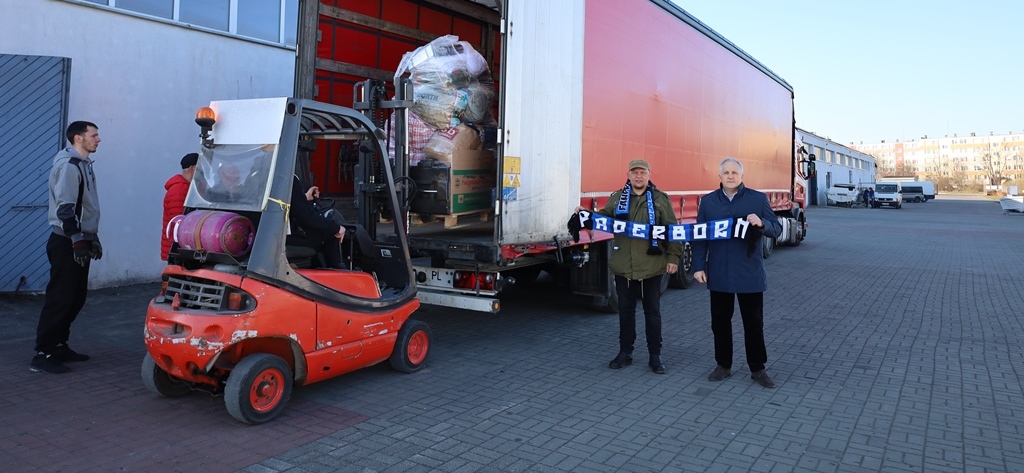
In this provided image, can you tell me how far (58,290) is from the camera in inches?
216

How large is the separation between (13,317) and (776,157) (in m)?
13.6

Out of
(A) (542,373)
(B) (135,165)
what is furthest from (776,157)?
(B) (135,165)

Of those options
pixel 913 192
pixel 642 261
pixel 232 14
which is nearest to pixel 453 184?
pixel 642 261

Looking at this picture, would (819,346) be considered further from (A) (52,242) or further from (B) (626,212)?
(A) (52,242)

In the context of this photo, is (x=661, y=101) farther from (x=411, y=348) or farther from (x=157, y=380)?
(x=157, y=380)

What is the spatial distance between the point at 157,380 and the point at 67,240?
1522mm

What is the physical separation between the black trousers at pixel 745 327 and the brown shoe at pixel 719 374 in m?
0.03

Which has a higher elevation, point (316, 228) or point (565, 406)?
point (316, 228)

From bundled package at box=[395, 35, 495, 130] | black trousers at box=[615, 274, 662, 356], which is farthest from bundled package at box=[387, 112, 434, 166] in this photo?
black trousers at box=[615, 274, 662, 356]

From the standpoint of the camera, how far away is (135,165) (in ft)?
30.1

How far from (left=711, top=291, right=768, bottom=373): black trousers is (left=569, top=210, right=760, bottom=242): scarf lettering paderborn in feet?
1.61

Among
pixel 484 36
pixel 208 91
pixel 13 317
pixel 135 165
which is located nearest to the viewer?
pixel 13 317

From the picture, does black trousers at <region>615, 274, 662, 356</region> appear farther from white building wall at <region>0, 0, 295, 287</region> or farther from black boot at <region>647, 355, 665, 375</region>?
white building wall at <region>0, 0, 295, 287</region>

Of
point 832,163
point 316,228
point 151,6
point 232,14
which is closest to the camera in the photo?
point 316,228
